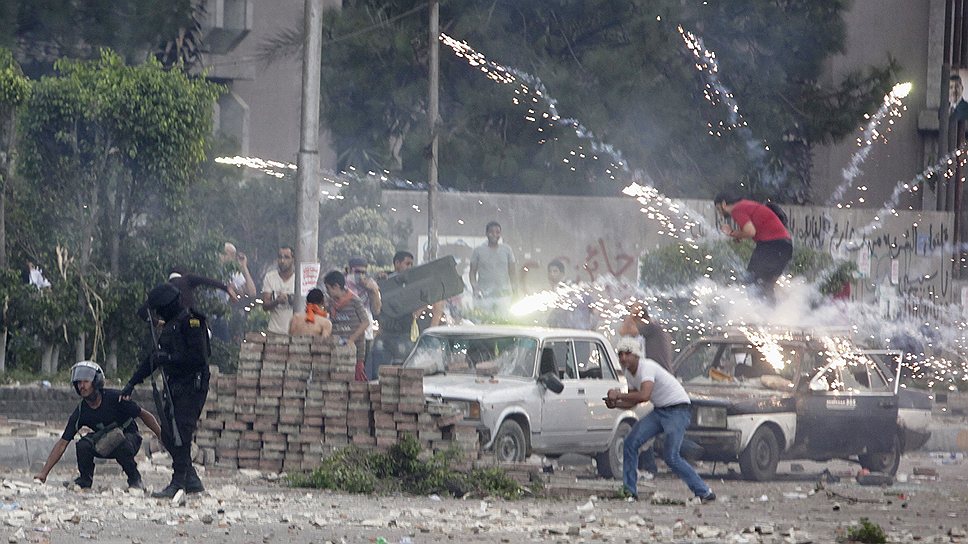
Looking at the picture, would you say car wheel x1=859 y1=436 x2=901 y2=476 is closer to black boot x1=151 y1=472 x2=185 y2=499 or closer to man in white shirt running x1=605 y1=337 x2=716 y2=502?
man in white shirt running x1=605 y1=337 x2=716 y2=502

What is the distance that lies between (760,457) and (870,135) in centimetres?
2544

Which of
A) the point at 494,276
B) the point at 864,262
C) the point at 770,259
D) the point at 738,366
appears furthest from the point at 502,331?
the point at 864,262

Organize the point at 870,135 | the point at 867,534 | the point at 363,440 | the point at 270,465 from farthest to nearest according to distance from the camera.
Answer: the point at 870,135
the point at 270,465
the point at 363,440
the point at 867,534

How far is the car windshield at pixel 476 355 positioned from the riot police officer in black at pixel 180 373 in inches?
130

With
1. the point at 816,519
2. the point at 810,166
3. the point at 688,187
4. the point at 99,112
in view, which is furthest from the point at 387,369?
the point at 810,166

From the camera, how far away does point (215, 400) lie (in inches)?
603

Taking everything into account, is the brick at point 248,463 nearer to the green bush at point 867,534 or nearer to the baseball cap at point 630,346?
the baseball cap at point 630,346

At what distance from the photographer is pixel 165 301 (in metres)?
13.1

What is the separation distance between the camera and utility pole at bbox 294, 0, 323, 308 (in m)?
19.6

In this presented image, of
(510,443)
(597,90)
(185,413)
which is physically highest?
(597,90)

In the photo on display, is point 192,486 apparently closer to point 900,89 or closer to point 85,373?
point 85,373

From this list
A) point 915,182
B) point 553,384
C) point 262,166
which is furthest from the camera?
point 915,182

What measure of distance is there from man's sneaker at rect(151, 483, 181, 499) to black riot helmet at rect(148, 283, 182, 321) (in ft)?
3.97

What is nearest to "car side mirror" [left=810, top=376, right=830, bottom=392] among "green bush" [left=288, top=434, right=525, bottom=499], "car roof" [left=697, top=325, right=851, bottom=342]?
"car roof" [left=697, top=325, right=851, bottom=342]
